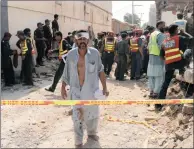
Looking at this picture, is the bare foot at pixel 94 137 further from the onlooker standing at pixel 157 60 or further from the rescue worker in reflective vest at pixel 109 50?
the rescue worker in reflective vest at pixel 109 50

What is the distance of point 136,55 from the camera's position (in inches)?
421

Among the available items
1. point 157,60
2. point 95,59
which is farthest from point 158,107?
point 95,59

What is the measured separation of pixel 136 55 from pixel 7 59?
3983 mm

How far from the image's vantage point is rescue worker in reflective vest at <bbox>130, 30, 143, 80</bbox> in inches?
413

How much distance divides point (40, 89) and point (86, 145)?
15.2ft

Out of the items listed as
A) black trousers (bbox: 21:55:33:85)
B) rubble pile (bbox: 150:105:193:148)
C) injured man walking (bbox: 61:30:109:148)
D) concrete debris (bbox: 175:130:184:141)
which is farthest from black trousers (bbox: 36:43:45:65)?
concrete debris (bbox: 175:130:184:141)

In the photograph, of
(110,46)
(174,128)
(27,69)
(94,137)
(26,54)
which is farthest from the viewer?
(110,46)

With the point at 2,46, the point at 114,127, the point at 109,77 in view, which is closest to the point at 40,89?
the point at 2,46

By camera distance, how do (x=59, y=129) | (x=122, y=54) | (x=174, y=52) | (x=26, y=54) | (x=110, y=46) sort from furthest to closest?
(x=110, y=46) → (x=122, y=54) → (x=26, y=54) → (x=174, y=52) → (x=59, y=129)

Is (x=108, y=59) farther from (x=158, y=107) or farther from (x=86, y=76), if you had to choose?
(x=86, y=76)

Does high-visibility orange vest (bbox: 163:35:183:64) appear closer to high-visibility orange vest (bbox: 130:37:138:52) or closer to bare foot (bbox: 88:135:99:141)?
bare foot (bbox: 88:135:99:141)

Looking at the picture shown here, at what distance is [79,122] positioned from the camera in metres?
4.55

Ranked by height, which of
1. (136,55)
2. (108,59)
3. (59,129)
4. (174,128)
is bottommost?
(59,129)

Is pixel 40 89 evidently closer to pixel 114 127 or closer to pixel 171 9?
pixel 114 127
